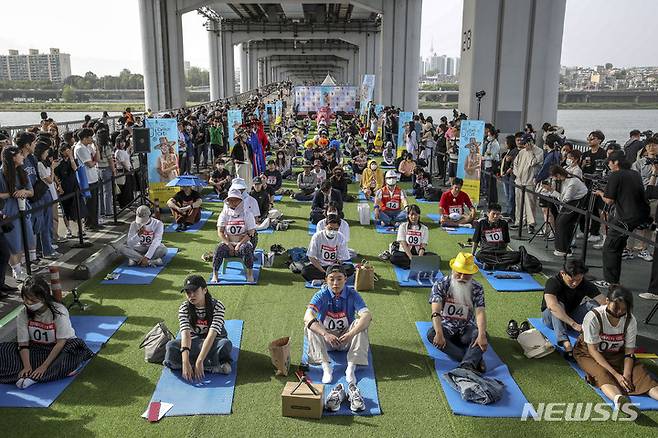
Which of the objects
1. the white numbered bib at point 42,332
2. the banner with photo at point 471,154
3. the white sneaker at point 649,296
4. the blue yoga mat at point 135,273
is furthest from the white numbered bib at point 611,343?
the banner with photo at point 471,154

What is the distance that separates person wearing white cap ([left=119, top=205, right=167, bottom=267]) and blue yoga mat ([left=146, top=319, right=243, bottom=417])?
164 inches

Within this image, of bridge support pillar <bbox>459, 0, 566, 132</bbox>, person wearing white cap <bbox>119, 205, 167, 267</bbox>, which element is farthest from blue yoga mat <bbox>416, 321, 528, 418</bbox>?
bridge support pillar <bbox>459, 0, 566, 132</bbox>

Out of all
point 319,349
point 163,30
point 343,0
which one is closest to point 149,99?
point 163,30

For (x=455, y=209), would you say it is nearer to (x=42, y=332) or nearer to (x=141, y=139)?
(x=141, y=139)

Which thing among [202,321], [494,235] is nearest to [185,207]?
[494,235]

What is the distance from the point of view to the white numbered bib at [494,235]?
33.6 feet

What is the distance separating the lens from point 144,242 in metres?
10.3

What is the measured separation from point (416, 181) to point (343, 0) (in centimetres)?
2309

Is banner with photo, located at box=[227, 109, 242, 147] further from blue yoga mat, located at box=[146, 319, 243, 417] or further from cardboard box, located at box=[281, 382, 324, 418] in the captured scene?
cardboard box, located at box=[281, 382, 324, 418]

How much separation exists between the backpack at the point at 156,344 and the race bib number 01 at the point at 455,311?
3.39 metres

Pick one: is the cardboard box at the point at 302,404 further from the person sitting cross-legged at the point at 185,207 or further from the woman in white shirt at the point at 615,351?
the person sitting cross-legged at the point at 185,207

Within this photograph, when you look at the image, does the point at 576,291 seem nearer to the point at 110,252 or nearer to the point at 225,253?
the point at 225,253

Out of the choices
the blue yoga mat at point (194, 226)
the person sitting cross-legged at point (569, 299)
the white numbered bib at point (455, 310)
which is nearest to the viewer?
the white numbered bib at point (455, 310)

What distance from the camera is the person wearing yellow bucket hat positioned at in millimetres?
6485
